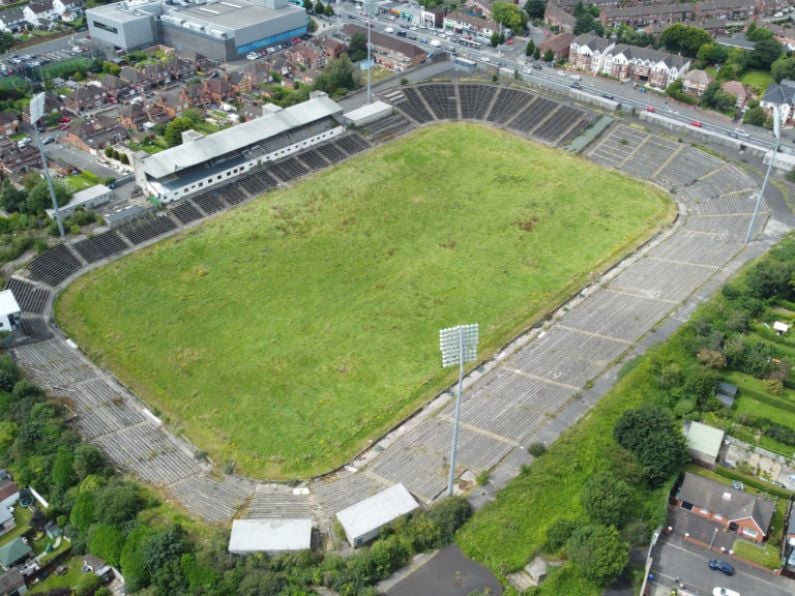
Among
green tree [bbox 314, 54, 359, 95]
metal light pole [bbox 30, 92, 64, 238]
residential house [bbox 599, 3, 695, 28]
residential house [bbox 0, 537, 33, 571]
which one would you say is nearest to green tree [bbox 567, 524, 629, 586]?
residential house [bbox 0, 537, 33, 571]

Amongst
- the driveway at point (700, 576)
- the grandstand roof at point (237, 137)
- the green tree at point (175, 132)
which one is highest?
the grandstand roof at point (237, 137)

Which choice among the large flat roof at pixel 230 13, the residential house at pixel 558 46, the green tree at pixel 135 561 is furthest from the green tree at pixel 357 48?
the green tree at pixel 135 561

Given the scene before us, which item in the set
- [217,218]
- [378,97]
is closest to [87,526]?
[217,218]

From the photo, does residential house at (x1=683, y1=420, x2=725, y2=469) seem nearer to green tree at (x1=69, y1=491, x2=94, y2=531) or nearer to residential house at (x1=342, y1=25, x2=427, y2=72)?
green tree at (x1=69, y1=491, x2=94, y2=531)

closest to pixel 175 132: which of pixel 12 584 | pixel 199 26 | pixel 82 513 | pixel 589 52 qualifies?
pixel 199 26

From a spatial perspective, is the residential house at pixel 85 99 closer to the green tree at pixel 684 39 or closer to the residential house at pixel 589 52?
the residential house at pixel 589 52

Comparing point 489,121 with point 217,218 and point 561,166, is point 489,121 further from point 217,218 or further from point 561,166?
point 217,218

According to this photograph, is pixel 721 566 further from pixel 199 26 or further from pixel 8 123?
pixel 199 26

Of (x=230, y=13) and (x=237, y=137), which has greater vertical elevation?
(x=230, y=13)
